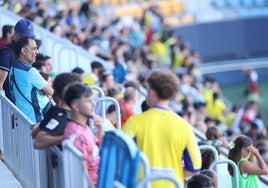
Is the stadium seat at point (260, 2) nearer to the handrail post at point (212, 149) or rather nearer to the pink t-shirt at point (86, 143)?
the handrail post at point (212, 149)

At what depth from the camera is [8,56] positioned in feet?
30.1

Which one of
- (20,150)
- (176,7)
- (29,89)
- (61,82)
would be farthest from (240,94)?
(61,82)

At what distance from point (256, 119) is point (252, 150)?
451 inches

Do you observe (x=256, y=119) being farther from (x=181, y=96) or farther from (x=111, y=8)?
(x=111, y=8)

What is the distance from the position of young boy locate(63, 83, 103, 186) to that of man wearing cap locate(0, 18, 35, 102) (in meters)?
2.18

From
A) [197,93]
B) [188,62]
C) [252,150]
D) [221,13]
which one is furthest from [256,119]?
[252,150]

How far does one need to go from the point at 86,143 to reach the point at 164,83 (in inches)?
30.5

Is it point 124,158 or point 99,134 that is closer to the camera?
point 124,158

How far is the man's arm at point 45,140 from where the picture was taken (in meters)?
7.33

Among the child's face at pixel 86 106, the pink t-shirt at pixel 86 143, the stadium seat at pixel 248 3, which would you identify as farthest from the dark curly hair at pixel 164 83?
the stadium seat at pixel 248 3

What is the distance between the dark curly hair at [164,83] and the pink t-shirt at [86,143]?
2.12 ft

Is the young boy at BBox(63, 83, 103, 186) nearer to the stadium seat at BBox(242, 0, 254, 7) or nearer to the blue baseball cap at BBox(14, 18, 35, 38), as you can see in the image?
the blue baseball cap at BBox(14, 18, 35, 38)

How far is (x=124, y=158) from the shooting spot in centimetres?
655

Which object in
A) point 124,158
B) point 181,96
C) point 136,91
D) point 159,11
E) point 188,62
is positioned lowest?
point 124,158
